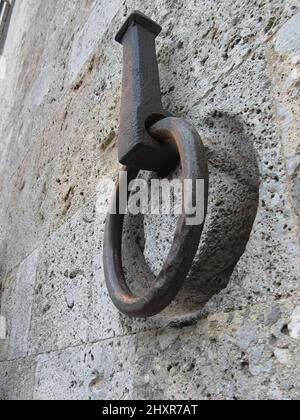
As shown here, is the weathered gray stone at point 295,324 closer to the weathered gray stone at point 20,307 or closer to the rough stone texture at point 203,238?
A: the rough stone texture at point 203,238

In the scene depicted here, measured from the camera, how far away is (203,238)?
18.9 inches

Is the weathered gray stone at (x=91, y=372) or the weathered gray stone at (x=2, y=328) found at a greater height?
the weathered gray stone at (x=2, y=328)

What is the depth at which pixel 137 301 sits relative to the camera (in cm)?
48

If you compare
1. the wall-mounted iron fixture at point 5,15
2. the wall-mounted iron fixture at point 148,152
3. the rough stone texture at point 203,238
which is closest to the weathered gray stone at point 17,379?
the rough stone texture at point 203,238

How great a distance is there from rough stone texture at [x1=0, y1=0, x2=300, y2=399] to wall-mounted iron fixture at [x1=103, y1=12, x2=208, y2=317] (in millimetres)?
47

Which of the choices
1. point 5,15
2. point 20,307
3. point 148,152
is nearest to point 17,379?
point 20,307

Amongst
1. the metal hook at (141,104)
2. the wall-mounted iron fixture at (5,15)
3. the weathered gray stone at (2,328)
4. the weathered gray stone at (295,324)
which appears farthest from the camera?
the wall-mounted iron fixture at (5,15)

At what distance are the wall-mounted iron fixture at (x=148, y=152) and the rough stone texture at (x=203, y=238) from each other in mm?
47

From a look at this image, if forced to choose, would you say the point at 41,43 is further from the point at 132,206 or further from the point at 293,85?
the point at 293,85

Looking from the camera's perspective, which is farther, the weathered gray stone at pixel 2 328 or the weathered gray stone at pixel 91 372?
the weathered gray stone at pixel 2 328

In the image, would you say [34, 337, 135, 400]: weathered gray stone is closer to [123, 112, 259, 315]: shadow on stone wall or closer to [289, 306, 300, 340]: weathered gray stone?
[123, 112, 259, 315]: shadow on stone wall

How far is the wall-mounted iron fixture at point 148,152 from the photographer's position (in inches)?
17.1

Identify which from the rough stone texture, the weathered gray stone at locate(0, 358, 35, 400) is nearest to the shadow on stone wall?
the rough stone texture

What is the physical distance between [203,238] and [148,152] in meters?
0.14
